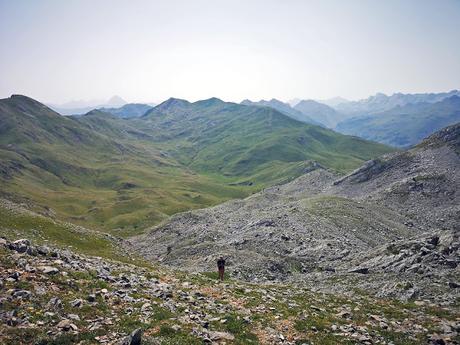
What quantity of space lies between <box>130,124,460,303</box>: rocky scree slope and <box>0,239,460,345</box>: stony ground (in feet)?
26.1

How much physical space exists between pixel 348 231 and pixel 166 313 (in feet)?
160

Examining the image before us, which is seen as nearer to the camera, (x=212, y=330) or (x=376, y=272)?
(x=212, y=330)

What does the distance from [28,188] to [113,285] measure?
192130 mm

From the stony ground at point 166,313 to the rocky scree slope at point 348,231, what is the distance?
796 centimetres

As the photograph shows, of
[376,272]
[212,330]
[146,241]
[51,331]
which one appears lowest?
[146,241]

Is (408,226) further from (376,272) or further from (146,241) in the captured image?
(146,241)

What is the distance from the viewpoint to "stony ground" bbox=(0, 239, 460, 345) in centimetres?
1934

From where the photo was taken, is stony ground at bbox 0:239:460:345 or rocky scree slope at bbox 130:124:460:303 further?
rocky scree slope at bbox 130:124:460:303

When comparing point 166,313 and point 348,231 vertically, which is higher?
point 166,313

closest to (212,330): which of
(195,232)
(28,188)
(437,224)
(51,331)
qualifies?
(51,331)

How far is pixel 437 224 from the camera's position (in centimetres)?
7744

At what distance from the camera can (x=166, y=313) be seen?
895 inches

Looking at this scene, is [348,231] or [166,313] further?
[348,231]

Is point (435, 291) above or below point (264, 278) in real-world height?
above
